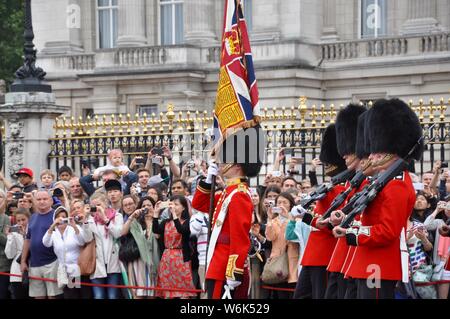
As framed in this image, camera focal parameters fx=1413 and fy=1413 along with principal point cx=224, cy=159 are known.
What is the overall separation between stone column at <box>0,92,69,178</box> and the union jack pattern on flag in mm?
8239

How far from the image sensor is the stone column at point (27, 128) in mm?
19375

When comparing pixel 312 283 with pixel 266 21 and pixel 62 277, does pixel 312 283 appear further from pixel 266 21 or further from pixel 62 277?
pixel 266 21

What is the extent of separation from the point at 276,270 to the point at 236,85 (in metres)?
2.89

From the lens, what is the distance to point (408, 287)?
35.3 feet

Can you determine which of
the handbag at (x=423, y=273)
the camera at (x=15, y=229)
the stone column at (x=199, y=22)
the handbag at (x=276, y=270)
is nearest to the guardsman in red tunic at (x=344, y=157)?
the handbag at (x=423, y=273)

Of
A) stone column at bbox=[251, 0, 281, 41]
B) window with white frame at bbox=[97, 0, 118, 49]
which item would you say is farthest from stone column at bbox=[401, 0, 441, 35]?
window with white frame at bbox=[97, 0, 118, 49]

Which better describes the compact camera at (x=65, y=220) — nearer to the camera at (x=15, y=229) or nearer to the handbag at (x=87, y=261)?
the handbag at (x=87, y=261)

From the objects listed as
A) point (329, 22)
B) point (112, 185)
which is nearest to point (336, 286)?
point (112, 185)

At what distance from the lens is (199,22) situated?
32094mm

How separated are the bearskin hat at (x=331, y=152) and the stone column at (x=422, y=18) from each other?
17044mm

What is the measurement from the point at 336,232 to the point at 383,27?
69.0 ft
